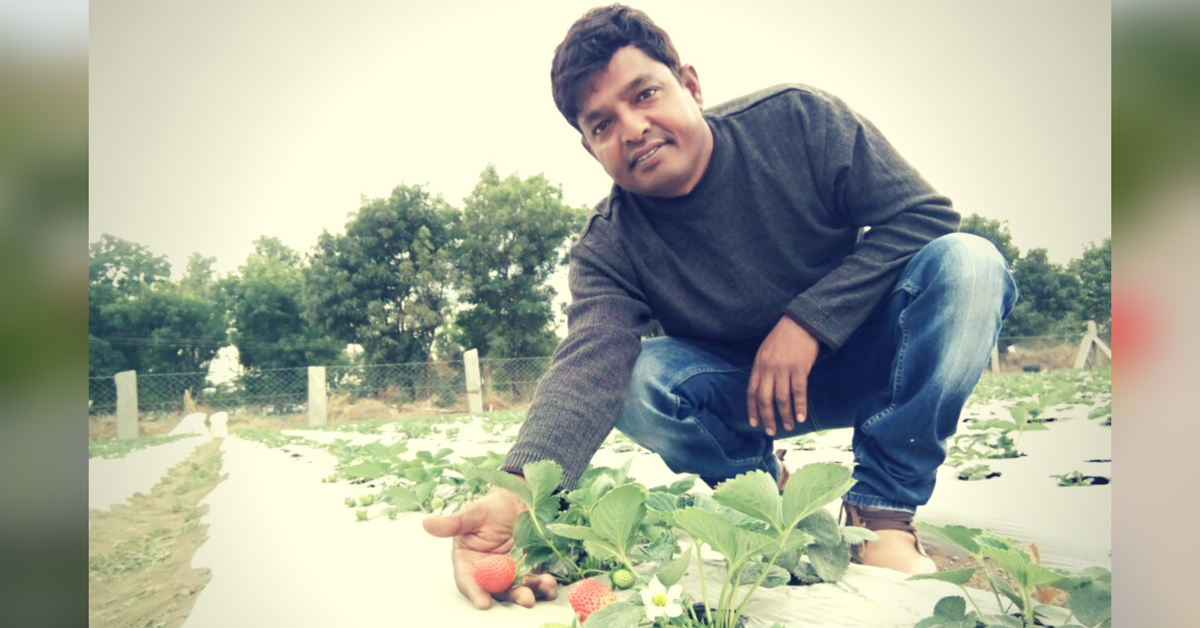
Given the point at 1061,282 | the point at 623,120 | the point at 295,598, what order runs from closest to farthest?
the point at 295,598 < the point at 623,120 < the point at 1061,282

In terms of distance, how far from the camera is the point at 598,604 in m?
1.17

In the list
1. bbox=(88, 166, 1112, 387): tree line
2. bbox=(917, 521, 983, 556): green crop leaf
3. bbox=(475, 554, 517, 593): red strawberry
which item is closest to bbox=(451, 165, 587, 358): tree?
bbox=(88, 166, 1112, 387): tree line

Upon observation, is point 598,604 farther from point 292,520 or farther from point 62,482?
point 62,482

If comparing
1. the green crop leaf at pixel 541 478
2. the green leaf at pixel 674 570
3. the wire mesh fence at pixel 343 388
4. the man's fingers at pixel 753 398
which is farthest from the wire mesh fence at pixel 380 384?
the green leaf at pixel 674 570

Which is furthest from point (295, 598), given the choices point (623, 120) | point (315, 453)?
point (623, 120)

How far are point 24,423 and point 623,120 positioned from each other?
134 centimetres

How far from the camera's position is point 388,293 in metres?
1.64

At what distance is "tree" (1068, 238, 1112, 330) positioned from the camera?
1628 millimetres

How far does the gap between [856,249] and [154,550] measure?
5.30 feet

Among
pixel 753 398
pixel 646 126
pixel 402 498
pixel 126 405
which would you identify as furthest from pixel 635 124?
pixel 126 405

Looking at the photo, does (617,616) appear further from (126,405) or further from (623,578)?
(126,405)

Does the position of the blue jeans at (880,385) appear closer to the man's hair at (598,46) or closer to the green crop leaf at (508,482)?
the green crop leaf at (508,482)

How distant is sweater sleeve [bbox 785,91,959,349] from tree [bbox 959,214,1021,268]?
0.38 ft

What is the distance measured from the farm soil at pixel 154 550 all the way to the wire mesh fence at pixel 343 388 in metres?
0.12
